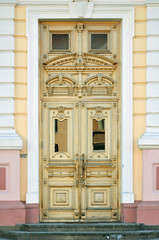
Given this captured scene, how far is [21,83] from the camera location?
10750 mm

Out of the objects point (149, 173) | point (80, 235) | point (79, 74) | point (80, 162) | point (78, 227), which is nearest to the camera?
point (80, 235)

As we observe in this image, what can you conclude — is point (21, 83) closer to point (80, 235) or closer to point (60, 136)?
point (60, 136)

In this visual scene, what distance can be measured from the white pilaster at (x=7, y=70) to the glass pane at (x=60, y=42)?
3.00 feet

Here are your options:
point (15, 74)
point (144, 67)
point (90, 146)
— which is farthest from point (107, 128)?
point (15, 74)

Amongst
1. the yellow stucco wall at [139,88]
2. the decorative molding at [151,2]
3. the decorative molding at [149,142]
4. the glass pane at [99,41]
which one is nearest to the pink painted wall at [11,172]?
the yellow stucco wall at [139,88]

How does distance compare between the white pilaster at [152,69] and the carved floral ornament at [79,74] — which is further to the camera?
the carved floral ornament at [79,74]

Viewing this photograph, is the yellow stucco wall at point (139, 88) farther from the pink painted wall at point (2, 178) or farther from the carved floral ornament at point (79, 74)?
the pink painted wall at point (2, 178)

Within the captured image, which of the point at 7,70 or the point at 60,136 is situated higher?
the point at 7,70

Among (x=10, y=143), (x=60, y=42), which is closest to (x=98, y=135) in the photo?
(x=10, y=143)

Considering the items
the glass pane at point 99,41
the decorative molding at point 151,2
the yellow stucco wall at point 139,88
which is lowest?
the yellow stucco wall at point 139,88

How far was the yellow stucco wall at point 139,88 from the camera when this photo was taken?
1076 centimetres

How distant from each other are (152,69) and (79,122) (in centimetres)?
181

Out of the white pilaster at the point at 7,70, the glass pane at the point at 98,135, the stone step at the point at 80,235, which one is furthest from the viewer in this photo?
the glass pane at the point at 98,135

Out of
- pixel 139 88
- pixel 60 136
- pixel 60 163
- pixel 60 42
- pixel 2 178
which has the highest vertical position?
pixel 60 42
